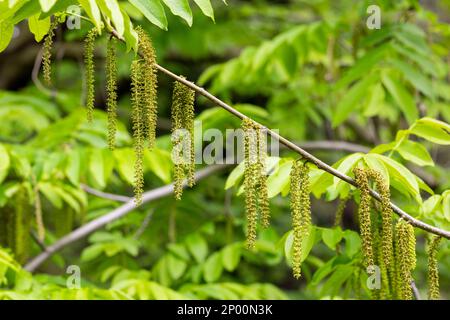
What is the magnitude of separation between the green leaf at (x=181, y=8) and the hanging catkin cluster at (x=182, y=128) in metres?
0.18

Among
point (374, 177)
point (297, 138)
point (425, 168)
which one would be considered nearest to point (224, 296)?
point (374, 177)

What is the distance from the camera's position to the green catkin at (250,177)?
5.95 ft

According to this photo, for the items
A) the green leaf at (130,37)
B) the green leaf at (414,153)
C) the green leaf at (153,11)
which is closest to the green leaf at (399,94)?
the green leaf at (414,153)

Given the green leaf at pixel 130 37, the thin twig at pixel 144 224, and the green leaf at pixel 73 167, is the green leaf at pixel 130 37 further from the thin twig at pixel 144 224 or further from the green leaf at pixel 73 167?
the thin twig at pixel 144 224

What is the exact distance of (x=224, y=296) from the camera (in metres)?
3.22

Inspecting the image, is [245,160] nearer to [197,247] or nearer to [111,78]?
[111,78]

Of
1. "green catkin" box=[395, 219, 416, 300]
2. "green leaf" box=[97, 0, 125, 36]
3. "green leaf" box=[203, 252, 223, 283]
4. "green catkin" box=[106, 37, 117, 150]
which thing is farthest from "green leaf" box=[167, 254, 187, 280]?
"green leaf" box=[97, 0, 125, 36]

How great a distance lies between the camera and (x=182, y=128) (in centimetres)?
192

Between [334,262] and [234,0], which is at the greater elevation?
[234,0]

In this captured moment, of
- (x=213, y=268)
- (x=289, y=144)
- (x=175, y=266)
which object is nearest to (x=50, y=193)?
(x=175, y=266)

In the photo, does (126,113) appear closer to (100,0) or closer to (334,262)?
(334,262)

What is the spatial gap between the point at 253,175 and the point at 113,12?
0.56 meters

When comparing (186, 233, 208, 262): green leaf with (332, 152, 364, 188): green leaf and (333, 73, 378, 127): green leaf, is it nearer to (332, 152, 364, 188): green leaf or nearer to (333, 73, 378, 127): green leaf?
(333, 73, 378, 127): green leaf

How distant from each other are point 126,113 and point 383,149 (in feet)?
13.0
